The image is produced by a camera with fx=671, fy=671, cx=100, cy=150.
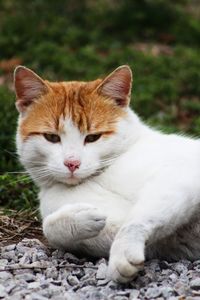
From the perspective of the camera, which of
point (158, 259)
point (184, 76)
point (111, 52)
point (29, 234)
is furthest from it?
point (111, 52)

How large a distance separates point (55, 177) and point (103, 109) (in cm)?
50

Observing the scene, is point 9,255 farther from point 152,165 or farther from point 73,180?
point 152,165

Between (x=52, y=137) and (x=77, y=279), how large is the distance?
2.81 feet

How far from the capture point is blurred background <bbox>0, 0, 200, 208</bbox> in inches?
300

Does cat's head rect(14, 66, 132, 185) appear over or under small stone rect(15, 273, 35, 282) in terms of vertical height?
over

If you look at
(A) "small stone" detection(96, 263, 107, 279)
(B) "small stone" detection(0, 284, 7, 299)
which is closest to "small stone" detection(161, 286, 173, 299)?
(A) "small stone" detection(96, 263, 107, 279)

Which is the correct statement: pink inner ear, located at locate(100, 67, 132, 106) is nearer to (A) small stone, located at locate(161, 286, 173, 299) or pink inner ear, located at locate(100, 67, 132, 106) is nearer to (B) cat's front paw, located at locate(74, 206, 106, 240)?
(B) cat's front paw, located at locate(74, 206, 106, 240)

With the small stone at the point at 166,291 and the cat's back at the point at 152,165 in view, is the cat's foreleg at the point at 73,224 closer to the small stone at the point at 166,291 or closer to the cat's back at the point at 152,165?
the cat's back at the point at 152,165

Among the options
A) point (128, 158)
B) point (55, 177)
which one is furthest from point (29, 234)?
point (128, 158)

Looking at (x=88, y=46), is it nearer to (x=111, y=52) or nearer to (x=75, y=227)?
(x=111, y=52)

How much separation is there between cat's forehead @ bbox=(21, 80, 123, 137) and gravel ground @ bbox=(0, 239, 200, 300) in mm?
680

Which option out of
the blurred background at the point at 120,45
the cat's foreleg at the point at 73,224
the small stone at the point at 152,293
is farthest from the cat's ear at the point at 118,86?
the blurred background at the point at 120,45

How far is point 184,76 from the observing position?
7.98m

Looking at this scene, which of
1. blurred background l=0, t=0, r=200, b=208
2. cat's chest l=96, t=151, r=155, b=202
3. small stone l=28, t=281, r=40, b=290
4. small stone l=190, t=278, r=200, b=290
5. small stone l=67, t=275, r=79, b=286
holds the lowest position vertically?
blurred background l=0, t=0, r=200, b=208
